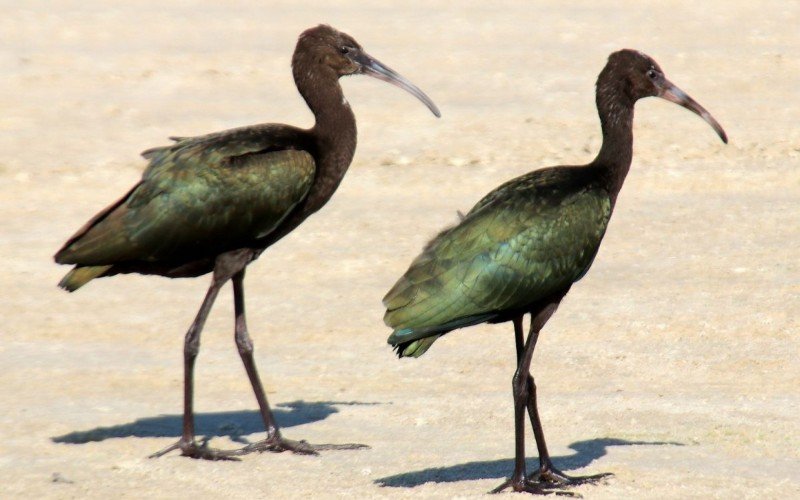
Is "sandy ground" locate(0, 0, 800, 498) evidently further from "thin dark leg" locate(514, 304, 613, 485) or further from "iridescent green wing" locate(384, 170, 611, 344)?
"iridescent green wing" locate(384, 170, 611, 344)

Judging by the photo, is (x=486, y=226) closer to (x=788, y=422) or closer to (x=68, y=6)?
(x=788, y=422)

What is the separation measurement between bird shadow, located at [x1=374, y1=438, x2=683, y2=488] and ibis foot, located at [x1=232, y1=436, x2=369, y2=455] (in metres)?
0.79

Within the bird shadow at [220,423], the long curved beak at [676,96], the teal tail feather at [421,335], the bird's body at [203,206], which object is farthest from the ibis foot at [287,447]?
the long curved beak at [676,96]

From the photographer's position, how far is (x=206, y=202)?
8.93 meters

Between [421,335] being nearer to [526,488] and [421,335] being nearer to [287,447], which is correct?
[526,488]

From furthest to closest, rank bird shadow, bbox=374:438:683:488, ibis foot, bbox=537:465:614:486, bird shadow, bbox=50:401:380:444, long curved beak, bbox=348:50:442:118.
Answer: long curved beak, bbox=348:50:442:118
bird shadow, bbox=50:401:380:444
bird shadow, bbox=374:438:683:488
ibis foot, bbox=537:465:614:486

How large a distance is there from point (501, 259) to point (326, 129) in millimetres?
1941

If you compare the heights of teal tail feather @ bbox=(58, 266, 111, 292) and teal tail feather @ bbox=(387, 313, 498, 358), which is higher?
teal tail feather @ bbox=(58, 266, 111, 292)

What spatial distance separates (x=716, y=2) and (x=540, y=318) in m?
13.3

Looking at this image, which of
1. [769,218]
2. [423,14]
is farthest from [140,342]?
[423,14]

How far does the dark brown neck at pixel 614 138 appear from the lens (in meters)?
8.55

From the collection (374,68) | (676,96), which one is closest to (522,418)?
(676,96)

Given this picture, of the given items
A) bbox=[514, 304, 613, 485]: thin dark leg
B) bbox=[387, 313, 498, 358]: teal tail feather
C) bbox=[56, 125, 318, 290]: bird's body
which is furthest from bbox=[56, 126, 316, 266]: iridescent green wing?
bbox=[514, 304, 613, 485]: thin dark leg

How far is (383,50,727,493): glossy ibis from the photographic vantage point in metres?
7.83
